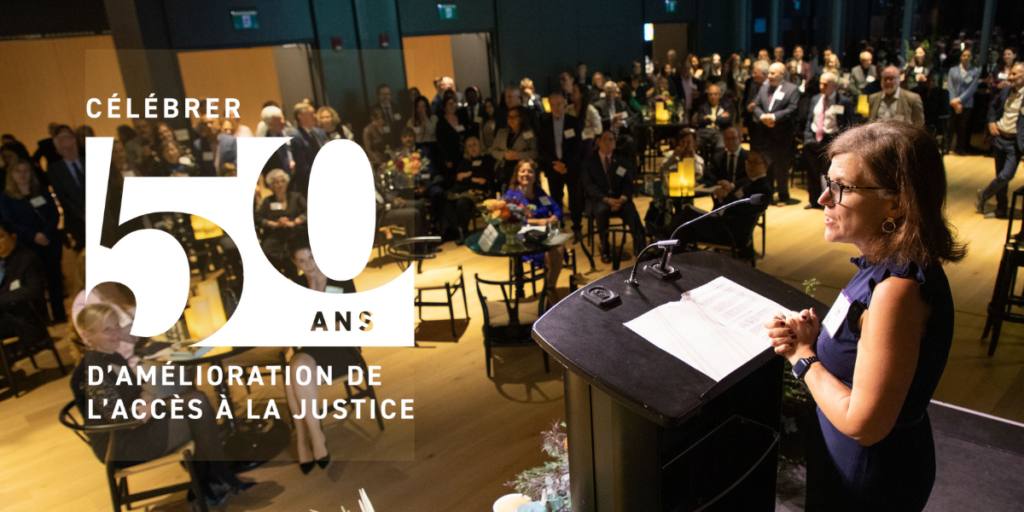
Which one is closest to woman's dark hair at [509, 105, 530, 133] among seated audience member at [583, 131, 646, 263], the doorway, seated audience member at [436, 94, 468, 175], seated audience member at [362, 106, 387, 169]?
seated audience member at [436, 94, 468, 175]

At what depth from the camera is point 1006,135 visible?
644 cm

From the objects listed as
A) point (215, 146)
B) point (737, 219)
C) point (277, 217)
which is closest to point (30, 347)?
point (277, 217)

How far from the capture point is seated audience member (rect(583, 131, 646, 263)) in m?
6.05

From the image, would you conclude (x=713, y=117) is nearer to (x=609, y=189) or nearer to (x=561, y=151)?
(x=561, y=151)

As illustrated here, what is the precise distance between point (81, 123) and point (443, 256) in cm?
396

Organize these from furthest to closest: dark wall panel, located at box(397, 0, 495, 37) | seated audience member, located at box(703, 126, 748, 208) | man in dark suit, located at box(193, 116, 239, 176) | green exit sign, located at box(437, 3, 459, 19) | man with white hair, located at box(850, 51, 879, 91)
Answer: man with white hair, located at box(850, 51, 879, 91) < green exit sign, located at box(437, 3, 459, 19) < dark wall panel, located at box(397, 0, 495, 37) < man in dark suit, located at box(193, 116, 239, 176) < seated audience member, located at box(703, 126, 748, 208)

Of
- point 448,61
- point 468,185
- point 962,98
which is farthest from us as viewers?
point 448,61

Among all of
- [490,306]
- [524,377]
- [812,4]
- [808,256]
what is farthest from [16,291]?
[812,4]

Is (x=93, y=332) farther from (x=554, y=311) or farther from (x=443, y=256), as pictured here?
(x=443, y=256)

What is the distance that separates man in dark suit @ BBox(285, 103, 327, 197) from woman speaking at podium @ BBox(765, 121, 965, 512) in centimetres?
592

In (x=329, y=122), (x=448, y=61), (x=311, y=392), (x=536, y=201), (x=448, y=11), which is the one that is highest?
(x=448, y=11)

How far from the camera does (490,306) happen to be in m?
4.56

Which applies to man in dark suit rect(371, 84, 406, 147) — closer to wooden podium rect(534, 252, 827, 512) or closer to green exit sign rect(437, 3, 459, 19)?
green exit sign rect(437, 3, 459, 19)

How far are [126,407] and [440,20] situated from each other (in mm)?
8276
